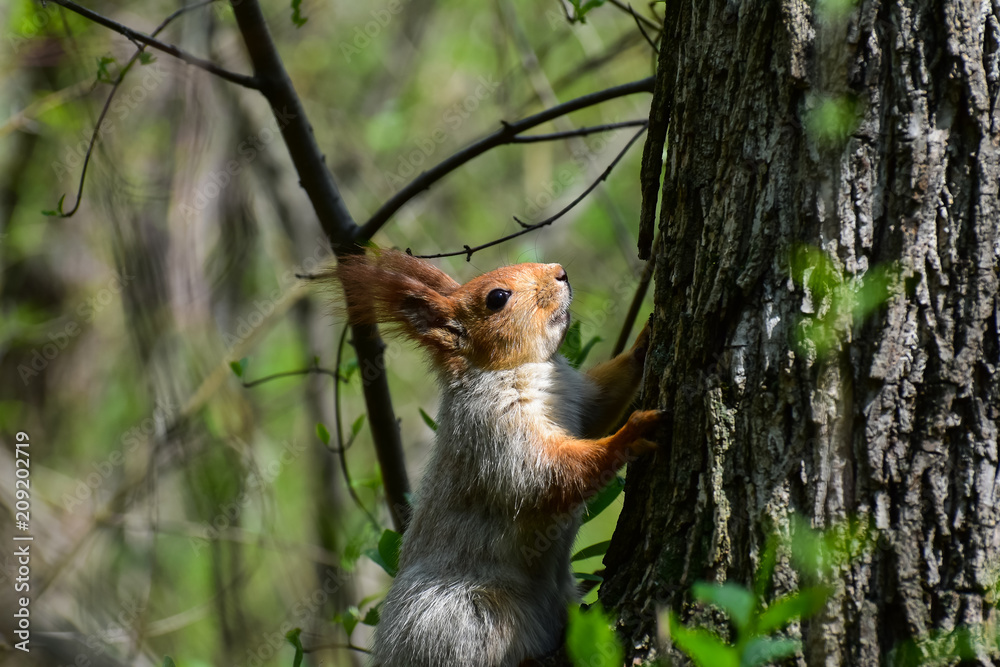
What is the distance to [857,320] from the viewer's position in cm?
184

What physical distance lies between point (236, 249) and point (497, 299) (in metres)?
5.10

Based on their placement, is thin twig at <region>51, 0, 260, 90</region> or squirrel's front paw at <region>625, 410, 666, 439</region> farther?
thin twig at <region>51, 0, 260, 90</region>

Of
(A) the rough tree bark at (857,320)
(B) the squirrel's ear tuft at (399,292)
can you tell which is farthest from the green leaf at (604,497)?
(B) the squirrel's ear tuft at (399,292)

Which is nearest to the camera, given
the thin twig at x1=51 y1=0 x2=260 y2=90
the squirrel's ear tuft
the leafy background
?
the thin twig at x1=51 y1=0 x2=260 y2=90

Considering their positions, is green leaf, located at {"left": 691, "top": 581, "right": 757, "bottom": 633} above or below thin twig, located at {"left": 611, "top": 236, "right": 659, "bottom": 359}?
below

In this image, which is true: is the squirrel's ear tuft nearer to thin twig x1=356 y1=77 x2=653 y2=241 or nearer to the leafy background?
thin twig x1=356 y1=77 x2=653 y2=241

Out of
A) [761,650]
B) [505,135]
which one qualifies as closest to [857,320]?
[761,650]

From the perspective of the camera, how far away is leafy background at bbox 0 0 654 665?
18.9 ft

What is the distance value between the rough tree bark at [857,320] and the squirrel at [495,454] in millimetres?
395

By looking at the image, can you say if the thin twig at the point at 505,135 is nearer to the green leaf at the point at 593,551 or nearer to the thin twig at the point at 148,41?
the thin twig at the point at 148,41

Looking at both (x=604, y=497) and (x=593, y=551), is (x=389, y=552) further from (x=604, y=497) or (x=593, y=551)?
(x=604, y=497)

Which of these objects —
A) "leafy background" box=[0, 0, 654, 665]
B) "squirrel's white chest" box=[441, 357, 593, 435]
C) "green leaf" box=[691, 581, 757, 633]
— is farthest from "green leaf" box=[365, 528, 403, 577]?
"green leaf" box=[691, 581, 757, 633]

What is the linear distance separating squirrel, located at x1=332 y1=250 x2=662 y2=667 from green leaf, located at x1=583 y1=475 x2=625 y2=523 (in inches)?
2.3

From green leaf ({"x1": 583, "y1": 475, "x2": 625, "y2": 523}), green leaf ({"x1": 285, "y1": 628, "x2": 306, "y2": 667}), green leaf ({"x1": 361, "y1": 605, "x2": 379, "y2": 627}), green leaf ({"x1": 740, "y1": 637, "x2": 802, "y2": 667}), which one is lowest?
green leaf ({"x1": 285, "y1": 628, "x2": 306, "y2": 667})
